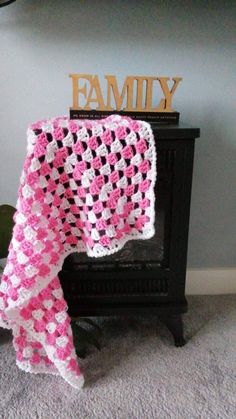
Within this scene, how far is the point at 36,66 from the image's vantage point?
116 cm

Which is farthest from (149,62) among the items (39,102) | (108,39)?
(39,102)

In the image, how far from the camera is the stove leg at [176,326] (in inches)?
43.3

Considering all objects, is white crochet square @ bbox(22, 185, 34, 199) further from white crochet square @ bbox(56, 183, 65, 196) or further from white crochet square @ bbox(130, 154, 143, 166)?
white crochet square @ bbox(130, 154, 143, 166)

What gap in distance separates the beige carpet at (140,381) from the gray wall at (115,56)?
62 cm

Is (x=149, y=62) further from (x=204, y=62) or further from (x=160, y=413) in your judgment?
(x=160, y=413)

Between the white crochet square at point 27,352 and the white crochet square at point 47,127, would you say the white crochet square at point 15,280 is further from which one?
the white crochet square at point 47,127

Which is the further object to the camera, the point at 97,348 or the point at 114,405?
the point at 97,348

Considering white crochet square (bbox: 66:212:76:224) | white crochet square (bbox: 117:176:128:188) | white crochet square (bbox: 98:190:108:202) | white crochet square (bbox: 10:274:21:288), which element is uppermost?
white crochet square (bbox: 117:176:128:188)

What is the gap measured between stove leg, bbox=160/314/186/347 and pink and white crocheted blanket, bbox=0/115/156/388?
0.33 meters

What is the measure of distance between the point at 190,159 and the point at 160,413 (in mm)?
658

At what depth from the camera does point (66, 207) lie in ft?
2.91

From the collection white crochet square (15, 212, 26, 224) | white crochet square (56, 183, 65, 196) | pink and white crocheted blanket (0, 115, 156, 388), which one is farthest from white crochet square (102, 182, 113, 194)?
white crochet square (15, 212, 26, 224)

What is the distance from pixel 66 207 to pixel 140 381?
0.53 metres

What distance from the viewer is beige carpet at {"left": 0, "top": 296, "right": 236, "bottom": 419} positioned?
90 centimetres
